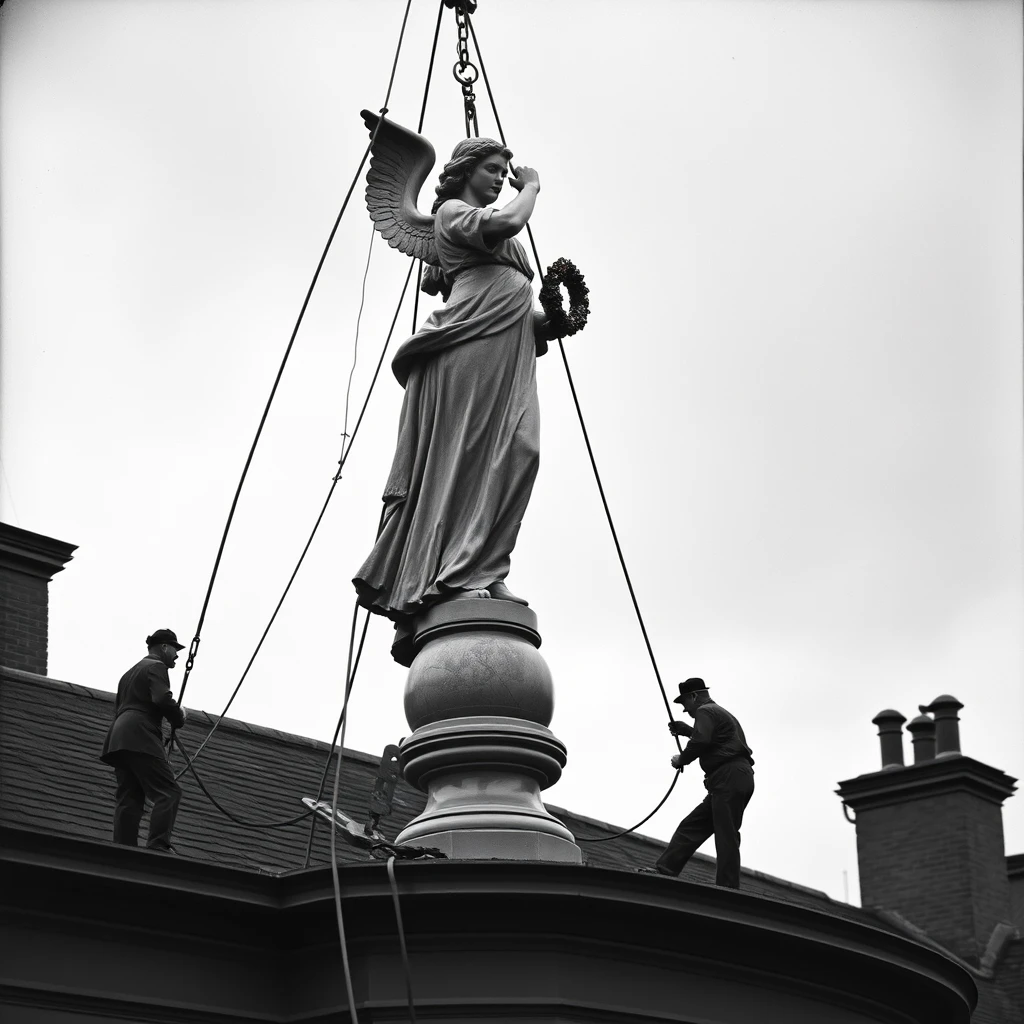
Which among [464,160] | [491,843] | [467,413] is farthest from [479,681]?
[464,160]

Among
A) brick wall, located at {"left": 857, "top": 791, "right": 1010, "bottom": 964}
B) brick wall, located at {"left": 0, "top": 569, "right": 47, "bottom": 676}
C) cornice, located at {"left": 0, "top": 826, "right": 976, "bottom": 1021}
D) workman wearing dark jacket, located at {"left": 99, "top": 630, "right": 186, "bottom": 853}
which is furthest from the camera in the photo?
brick wall, located at {"left": 857, "top": 791, "right": 1010, "bottom": 964}

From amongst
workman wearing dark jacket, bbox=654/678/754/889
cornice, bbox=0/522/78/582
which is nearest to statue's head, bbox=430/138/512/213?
workman wearing dark jacket, bbox=654/678/754/889

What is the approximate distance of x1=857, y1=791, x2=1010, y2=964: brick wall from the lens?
26.6 meters

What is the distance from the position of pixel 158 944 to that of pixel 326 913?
32.4 inches

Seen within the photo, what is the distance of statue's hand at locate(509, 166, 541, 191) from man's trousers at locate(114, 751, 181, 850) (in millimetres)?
3914

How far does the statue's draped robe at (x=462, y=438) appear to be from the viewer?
11289 millimetres

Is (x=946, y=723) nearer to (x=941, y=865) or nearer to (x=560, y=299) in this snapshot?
(x=941, y=865)

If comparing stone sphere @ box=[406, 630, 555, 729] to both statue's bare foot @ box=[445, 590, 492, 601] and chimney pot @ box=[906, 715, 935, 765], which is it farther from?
chimney pot @ box=[906, 715, 935, 765]

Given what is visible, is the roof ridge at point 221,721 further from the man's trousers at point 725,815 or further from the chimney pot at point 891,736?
the chimney pot at point 891,736

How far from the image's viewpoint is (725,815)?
11.4 metres

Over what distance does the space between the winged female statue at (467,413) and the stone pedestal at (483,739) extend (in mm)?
302

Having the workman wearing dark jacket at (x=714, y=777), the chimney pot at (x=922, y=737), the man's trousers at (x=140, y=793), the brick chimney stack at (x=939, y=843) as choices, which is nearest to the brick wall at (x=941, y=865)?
the brick chimney stack at (x=939, y=843)

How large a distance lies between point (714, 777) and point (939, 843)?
55.4ft

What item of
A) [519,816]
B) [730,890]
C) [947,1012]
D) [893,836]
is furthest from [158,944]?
[893,836]
